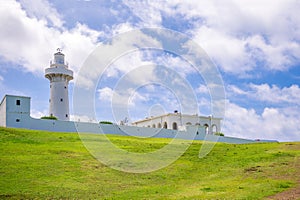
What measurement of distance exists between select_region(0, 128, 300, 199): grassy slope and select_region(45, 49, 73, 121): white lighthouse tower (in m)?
30.4

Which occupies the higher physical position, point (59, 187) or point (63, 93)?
point (63, 93)

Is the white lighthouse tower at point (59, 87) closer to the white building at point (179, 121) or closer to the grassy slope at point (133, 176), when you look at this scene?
the white building at point (179, 121)

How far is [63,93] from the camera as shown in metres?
66.6

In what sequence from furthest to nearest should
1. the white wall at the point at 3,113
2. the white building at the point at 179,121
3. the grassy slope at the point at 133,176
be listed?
the white building at the point at 179,121 → the white wall at the point at 3,113 → the grassy slope at the point at 133,176

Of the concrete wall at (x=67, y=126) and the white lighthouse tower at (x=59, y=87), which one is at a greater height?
the white lighthouse tower at (x=59, y=87)

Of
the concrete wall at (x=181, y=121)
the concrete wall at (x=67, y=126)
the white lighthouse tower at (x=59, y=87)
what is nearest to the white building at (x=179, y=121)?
the concrete wall at (x=181, y=121)

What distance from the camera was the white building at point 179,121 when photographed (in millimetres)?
79000

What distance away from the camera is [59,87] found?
66625 millimetres

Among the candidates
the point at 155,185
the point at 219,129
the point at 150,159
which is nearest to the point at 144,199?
the point at 155,185

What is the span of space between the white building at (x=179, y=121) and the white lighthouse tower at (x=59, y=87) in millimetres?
22581

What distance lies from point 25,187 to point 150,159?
13281 millimetres

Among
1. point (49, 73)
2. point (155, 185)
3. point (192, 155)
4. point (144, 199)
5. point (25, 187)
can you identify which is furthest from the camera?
point (49, 73)

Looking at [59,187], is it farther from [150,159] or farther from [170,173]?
[150,159]

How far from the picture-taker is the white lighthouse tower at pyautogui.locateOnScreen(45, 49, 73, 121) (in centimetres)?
6550
